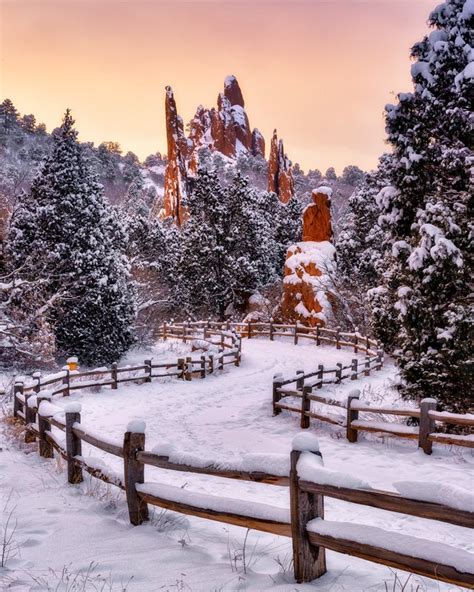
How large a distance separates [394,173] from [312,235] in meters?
25.5

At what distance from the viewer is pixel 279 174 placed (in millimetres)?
102000

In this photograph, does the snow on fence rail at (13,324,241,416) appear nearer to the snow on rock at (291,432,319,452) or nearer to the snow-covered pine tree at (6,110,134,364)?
the snow-covered pine tree at (6,110,134,364)

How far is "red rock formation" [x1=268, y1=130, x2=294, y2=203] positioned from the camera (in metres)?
101

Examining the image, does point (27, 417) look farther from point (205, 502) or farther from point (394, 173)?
point (394, 173)

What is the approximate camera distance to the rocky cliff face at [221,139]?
3826 inches

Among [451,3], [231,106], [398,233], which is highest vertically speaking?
[231,106]

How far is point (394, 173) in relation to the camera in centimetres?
1208

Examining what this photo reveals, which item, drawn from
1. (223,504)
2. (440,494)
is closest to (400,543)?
(440,494)

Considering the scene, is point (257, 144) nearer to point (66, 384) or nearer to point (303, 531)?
point (66, 384)

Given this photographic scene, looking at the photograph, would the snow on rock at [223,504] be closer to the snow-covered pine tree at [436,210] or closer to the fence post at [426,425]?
the fence post at [426,425]

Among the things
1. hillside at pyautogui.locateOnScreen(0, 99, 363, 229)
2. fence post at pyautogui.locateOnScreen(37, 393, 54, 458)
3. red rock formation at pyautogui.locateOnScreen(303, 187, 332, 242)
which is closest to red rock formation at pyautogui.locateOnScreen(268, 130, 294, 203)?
hillside at pyautogui.locateOnScreen(0, 99, 363, 229)

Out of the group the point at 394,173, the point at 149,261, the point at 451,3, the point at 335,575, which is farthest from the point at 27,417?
the point at 149,261

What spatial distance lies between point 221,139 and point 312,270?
101 m

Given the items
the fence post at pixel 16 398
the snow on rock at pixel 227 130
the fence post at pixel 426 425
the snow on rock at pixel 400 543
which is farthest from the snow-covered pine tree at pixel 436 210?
the snow on rock at pixel 227 130
